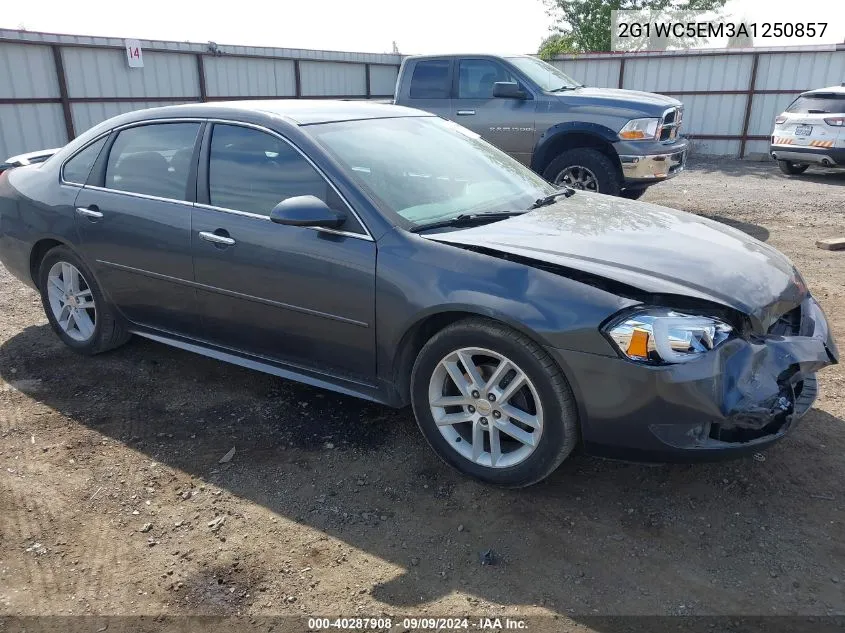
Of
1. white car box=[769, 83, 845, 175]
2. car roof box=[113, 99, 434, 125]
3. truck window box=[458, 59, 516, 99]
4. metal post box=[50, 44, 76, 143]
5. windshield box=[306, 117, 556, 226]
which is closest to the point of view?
windshield box=[306, 117, 556, 226]

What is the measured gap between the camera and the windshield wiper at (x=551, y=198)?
3910 mm

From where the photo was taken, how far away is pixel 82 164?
4.56 meters

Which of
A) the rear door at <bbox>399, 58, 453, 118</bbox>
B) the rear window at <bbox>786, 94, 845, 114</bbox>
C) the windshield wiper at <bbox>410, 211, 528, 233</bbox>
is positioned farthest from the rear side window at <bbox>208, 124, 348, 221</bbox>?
the rear window at <bbox>786, 94, 845, 114</bbox>

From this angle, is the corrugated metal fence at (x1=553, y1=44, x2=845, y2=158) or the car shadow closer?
the car shadow

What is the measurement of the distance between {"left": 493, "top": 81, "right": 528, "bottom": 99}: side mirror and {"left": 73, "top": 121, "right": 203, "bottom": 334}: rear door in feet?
18.3

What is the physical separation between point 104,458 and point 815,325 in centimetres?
359

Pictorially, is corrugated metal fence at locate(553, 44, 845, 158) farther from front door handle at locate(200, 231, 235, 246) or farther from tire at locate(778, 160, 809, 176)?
front door handle at locate(200, 231, 235, 246)

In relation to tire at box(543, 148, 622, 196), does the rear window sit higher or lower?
higher

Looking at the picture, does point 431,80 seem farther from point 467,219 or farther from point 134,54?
point 134,54

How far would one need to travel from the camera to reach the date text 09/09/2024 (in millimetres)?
2441

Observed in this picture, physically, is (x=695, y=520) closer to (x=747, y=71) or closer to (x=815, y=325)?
(x=815, y=325)

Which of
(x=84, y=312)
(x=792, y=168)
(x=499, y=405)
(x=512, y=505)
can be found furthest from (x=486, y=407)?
(x=792, y=168)

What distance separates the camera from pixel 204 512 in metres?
3.14

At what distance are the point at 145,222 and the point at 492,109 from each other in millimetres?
6054
